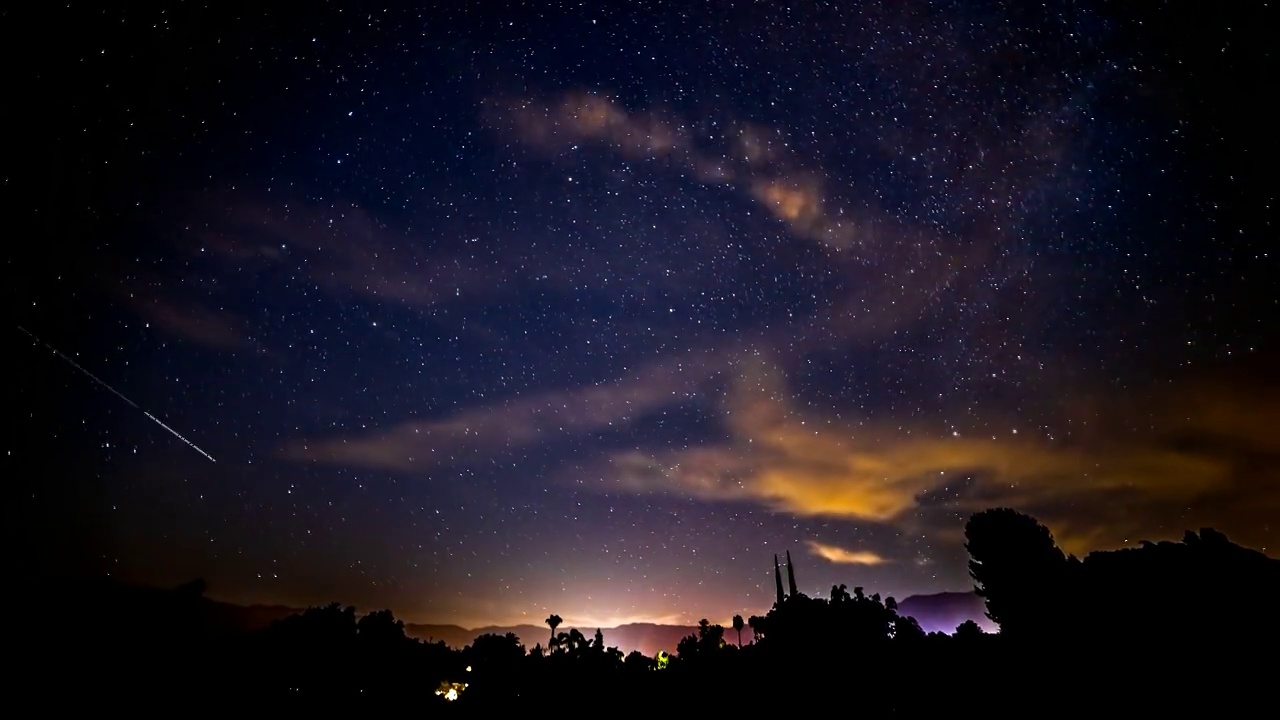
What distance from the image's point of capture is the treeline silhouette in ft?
47.2

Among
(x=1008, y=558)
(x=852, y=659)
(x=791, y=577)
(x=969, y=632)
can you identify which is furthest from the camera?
(x=791, y=577)

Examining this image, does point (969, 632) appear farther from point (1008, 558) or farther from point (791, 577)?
point (791, 577)

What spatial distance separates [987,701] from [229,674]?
3481 cm

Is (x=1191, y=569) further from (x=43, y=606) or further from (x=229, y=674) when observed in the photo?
(x=43, y=606)

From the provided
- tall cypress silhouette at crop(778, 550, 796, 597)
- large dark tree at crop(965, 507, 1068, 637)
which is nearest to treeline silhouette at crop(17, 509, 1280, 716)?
large dark tree at crop(965, 507, 1068, 637)

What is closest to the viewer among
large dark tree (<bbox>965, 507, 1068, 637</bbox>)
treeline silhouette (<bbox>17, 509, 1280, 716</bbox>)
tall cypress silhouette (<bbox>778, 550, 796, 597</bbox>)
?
treeline silhouette (<bbox>17, 509, 1280, 716</bbox>)

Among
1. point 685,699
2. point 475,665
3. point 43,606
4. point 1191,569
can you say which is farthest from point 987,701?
point 43,606

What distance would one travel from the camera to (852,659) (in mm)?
18469

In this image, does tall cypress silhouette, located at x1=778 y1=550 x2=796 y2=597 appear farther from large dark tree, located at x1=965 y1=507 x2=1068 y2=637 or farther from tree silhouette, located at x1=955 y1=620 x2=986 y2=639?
tree silhouette, located at x1=955 y1=620 x2=986 y2=639

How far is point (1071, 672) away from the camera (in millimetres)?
14859

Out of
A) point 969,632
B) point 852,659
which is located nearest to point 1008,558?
point 969,632

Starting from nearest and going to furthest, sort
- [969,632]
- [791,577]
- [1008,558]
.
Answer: [969,632], [1008,558], [791,577]

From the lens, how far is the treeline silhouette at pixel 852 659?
14.4 metres

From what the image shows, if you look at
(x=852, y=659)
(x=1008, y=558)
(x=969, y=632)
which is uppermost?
(x=1008, y=558)
